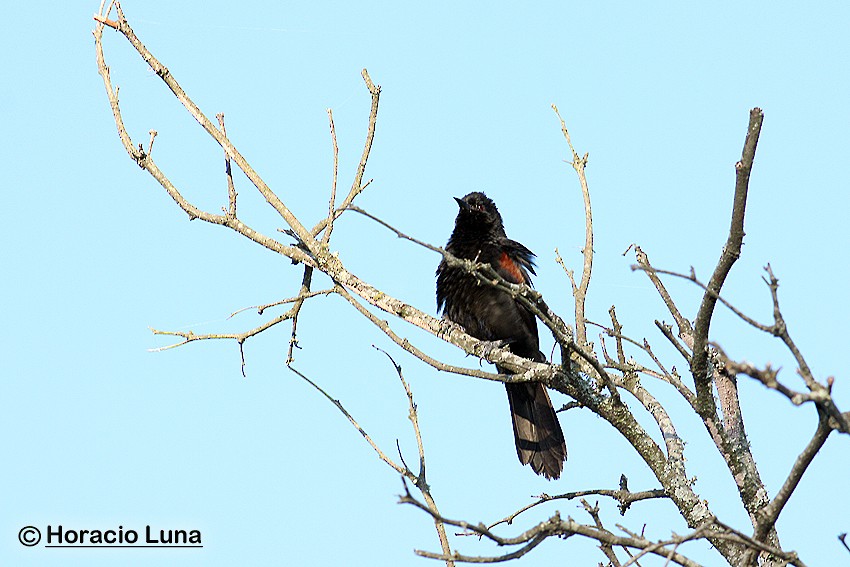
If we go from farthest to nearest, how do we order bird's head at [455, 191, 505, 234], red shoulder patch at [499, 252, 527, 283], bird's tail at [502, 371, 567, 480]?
1. bird's head at [455, 191, 505, 234]
2. red shoulder patch at [499, 252, 527, 283]
3. bird's tail at [502, 371, 567, 480]

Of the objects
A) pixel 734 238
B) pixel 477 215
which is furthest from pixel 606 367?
pixel 477 215

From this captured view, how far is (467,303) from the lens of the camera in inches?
220

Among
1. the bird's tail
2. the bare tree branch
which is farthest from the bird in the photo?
the bare tree branch

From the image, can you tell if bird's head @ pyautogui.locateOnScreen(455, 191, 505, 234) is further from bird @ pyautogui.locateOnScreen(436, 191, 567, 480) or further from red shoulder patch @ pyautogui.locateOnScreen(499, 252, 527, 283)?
red shoulder patch @ pyautogui.locateOnScreen(499, 252, 527, 283)

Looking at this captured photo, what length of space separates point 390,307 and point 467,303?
156cm

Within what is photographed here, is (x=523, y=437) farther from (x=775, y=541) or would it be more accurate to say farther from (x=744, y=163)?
(x=744, y=163)

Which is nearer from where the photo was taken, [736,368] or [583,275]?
[736,368]

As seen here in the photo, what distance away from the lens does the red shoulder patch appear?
555 cm

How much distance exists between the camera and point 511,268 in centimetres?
565

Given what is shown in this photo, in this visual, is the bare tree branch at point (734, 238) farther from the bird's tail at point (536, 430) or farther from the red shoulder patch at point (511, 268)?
the red shoulder patch at point (511, 268)

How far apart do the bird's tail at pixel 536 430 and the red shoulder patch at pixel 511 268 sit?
62 cm

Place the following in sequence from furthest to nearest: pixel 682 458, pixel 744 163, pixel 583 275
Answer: pixel 583 275 → pixel 682 458 → pixel 744 163

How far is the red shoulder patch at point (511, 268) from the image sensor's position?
5.55 meters

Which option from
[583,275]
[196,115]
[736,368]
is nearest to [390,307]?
[583,275]
